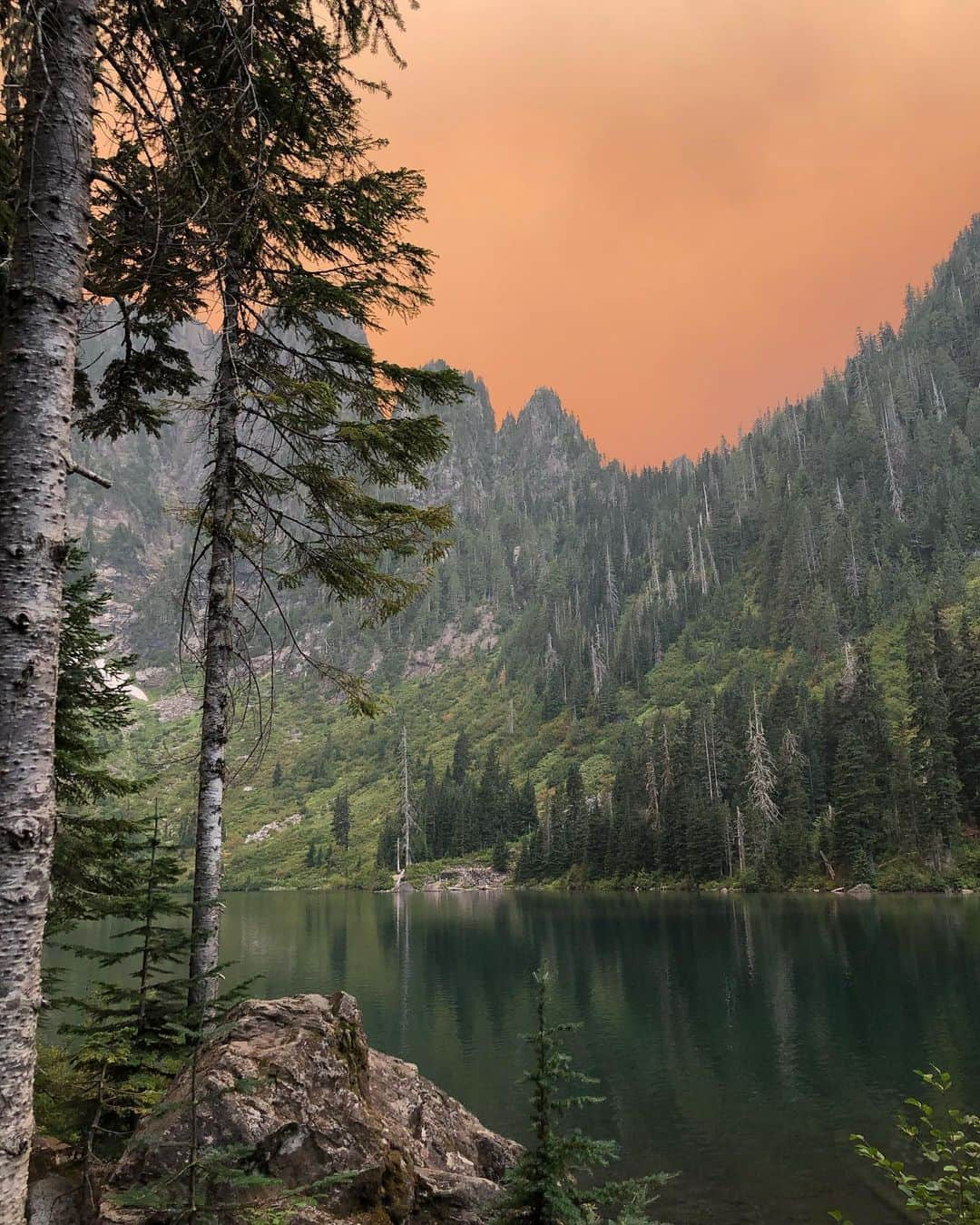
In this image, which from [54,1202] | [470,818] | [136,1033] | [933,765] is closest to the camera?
[54,1202]

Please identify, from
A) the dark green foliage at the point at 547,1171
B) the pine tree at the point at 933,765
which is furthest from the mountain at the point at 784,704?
the dark green foliage at the point at 547,1171

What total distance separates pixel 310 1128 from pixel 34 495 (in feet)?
22.3

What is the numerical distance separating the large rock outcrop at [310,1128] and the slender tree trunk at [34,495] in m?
1.86

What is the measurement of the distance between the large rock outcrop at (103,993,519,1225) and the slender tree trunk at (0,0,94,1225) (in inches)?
73.3

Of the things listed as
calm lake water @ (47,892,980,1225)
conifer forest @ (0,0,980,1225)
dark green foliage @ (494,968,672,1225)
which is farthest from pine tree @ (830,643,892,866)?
dark green foliage @ (494,968,672,1225)

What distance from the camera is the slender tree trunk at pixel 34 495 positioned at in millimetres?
4184

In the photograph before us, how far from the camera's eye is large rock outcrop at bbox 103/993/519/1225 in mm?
6777

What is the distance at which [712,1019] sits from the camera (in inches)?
1200

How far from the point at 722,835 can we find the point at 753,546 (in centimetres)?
11706

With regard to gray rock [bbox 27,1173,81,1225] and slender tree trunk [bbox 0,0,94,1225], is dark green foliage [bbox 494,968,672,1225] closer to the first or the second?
slender tree trunk [bbox 0,0,94,1225]

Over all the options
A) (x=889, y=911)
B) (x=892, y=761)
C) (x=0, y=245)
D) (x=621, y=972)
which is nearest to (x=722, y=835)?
(x=892, y=761)

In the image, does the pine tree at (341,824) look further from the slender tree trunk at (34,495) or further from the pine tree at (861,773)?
the slender tree trunk at (34,495)

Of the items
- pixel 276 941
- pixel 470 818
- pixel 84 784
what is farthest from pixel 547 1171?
pixel 470 818

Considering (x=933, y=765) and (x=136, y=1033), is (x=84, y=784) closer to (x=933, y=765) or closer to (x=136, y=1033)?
(x=136, y=1033)
